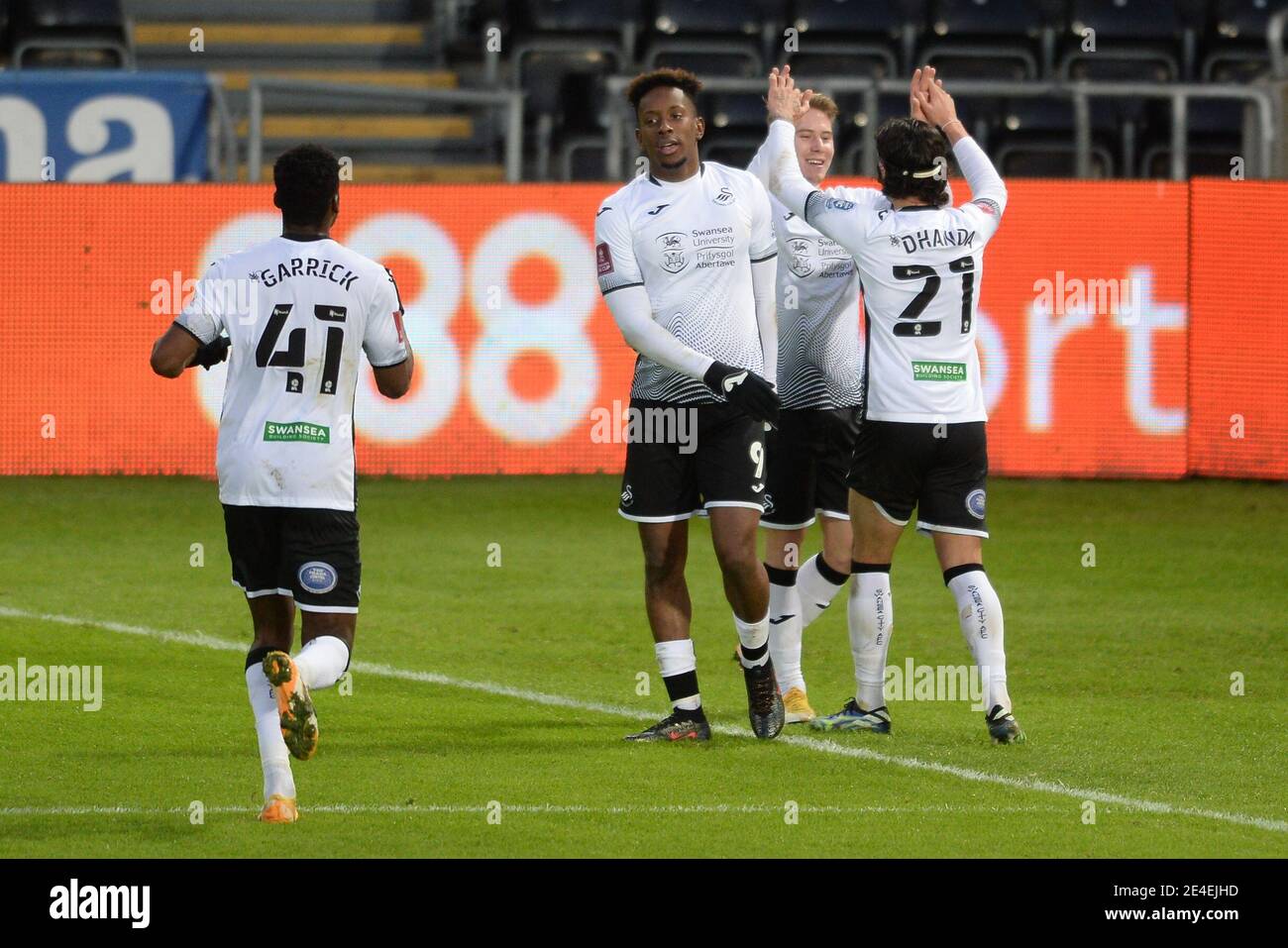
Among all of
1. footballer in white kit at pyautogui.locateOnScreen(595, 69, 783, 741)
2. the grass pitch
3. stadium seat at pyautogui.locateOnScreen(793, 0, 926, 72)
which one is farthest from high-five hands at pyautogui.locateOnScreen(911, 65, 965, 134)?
stadium seat at pyautogui.locateOnScreen(793, 0, 926, 72)

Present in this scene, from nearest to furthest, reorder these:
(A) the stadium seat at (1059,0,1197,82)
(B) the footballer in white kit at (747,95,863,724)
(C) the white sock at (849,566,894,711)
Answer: (C) the white sock at (849,566,894,711) < (B) the footballer in white kit at (747,95,863,724) < (A) the stadium seat at (1059,0,1197,82)

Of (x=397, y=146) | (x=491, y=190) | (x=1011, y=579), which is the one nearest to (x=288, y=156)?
(x=1011, y=579)

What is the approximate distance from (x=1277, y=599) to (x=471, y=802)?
6061 mm

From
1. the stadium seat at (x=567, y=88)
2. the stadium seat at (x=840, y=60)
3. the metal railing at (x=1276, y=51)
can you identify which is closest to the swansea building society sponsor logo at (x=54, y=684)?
the stadium seat at (x=567, y=88)

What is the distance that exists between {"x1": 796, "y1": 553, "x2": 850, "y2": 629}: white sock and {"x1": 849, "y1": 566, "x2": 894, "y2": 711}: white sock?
66 cm

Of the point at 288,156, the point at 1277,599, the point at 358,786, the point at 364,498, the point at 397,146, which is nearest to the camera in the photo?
the point at 288,156

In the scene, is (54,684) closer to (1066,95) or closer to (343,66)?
(1066,95)

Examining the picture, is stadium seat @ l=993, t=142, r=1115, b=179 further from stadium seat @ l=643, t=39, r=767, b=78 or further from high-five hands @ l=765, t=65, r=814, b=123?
high-five hands @ l=765, t=65, r=814, b=123

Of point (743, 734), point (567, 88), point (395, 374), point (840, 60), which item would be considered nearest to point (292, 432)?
point (395, 374)

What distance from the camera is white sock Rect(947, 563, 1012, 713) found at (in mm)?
7309

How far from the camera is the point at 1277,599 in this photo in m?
11.1

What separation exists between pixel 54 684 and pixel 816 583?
3.07m

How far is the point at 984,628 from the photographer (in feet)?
24.0

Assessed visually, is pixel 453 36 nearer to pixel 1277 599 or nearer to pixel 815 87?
pixel 815 87
